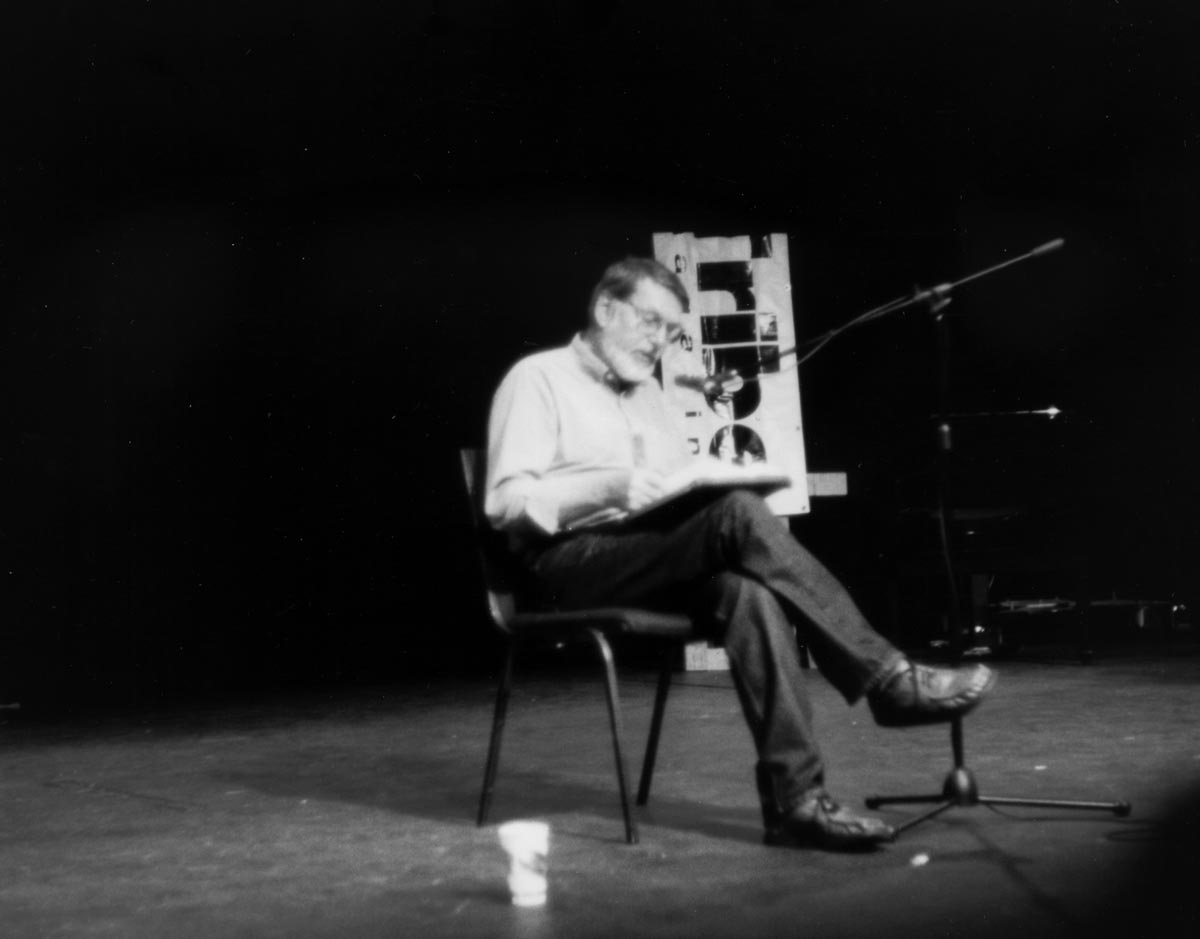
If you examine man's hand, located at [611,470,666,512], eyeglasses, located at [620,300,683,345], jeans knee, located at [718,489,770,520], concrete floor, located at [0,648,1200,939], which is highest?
eyeglasses, located at [620,300,683,345]

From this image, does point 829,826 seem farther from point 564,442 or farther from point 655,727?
point 564,442

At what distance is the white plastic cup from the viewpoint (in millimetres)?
2053

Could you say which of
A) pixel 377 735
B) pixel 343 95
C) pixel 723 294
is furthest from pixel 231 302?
pixel 377 735

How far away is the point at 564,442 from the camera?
2695 millimetres

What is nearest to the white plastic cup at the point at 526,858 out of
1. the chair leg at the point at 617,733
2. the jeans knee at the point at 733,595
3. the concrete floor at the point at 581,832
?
the concrete floor at the point at 581,832

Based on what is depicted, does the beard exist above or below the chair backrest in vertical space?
above

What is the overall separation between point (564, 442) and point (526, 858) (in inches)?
31.7

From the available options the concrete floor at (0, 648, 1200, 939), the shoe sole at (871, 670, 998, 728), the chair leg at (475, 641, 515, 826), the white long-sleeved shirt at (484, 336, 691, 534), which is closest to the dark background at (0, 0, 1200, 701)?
the concrete floor at (0, 648, 1200, 939)

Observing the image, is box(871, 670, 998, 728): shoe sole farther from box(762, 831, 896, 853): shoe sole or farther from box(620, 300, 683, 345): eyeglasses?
box(620, 300, 683, 345): eyeglasses

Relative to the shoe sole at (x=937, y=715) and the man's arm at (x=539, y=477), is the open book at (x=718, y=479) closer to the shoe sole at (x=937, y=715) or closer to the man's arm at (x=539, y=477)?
the man's arm at (x=539, y=477)

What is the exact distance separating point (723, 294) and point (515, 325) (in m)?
1.60

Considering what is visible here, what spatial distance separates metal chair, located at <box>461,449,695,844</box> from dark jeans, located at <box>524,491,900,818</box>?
8 centimetres

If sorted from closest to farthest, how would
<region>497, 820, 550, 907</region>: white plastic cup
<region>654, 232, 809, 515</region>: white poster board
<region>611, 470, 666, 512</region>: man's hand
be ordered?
1. <region>497, 820, 550, 907</region>: white plastic cup
2. <region>611, 470, 666, 512</region>: man's hand
3. <region>654, 232, 809, 515</region>: white poster board

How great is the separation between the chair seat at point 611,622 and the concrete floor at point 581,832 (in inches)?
14.6
